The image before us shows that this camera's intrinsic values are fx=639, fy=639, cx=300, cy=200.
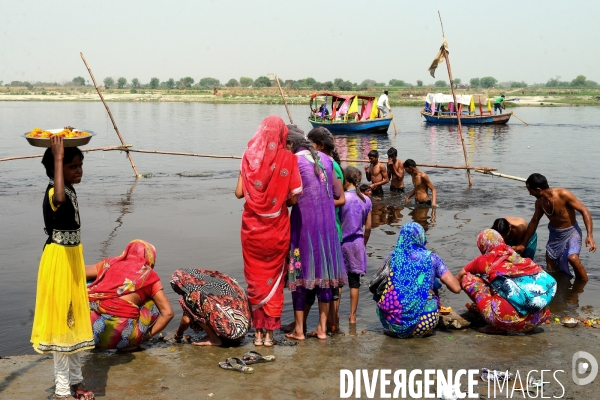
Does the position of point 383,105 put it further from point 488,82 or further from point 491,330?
point 488,82

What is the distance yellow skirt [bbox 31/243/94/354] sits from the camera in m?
3.52

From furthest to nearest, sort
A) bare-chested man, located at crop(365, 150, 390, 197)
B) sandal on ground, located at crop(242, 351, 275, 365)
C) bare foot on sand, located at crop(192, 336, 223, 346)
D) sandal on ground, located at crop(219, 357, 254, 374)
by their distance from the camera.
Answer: bare-chested man, located at crop(365, 150, 390, 197)
bare foot on sand, located at crop(192, 336, 223, 346)
sandal on ground, located at crop(242, 351, 275, 365)
sandal on ground, located at crop(219, 357, 254, 374)

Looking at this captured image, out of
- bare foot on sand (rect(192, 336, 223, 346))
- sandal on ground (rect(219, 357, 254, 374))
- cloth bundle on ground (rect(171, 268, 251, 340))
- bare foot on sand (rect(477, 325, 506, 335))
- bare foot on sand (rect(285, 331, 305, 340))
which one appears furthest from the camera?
bare foot on sand (rect(477, 325, 506, 335))

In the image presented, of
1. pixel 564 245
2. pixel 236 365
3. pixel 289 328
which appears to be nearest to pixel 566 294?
pixel 564 245

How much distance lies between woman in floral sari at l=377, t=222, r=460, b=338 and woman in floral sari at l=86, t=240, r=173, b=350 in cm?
173

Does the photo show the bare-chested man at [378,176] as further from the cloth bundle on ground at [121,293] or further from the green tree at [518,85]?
the green tree at [518,85]

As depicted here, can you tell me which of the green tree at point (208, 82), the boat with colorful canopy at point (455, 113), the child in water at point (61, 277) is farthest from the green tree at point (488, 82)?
the child in water at point (61, 277)

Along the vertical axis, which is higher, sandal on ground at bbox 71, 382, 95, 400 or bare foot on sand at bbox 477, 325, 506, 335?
sandal on ground at bbox 71, 382, 95, 400

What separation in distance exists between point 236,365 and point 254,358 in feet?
0.62

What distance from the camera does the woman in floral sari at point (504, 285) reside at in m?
Answer: 5.09

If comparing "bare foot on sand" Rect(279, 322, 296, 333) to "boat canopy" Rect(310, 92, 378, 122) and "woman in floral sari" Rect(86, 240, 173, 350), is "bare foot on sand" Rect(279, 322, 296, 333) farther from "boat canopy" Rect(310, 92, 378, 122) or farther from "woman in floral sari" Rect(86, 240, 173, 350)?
"boat canopy" Rect(310, 92, 378, 122)

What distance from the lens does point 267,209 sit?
14.9ft

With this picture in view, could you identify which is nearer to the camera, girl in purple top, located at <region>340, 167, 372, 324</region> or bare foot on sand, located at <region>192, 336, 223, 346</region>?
bare foot on sand, located at <region>192, 336, 223, 346</region>

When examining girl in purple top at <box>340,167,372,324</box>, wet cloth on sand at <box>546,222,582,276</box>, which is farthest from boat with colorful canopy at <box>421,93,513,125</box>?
girl in purple top at <box>340,167,372,324</box>
